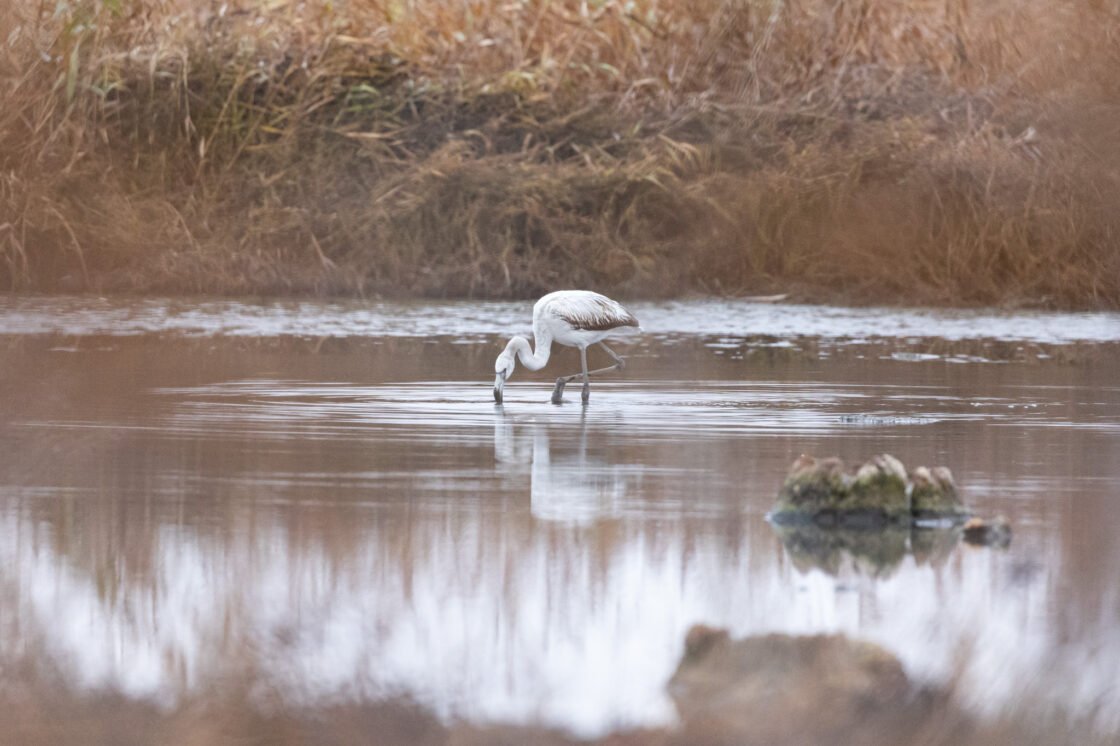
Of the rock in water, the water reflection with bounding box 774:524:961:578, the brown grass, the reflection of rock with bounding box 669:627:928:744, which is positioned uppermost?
the brown grass

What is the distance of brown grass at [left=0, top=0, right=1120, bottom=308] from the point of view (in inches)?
703

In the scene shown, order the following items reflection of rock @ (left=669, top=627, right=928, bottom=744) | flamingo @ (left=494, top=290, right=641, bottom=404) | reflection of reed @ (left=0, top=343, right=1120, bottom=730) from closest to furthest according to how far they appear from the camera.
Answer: reflection of rock @ (left=669, top=627, right=928, bottom=744)
reflection of reed @ (left=0, top=343, right=1120, bottom=730)
flamingo @ (left=494, top=290, right=641, bottom=404)

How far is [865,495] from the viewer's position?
6273mm

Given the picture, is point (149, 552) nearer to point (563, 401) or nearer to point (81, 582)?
point (81, 582)

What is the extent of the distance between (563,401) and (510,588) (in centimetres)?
558

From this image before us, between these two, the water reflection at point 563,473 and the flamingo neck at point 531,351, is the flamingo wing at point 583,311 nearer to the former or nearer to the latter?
the flamingo neck at point 531,351

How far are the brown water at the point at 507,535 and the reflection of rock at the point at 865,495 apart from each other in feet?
0.79

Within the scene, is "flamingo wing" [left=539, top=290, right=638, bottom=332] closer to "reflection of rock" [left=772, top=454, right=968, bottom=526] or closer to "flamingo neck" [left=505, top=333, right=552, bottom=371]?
"flamingo neck" [left=505, top=333, right=552, bottom=371]

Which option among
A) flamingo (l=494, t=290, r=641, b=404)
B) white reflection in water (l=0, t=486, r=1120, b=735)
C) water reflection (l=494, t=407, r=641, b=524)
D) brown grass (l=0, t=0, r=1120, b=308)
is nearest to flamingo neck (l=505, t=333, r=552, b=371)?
flamingo (l=494, t=290, r=641, b=404)

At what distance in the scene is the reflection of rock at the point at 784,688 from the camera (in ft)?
13.5

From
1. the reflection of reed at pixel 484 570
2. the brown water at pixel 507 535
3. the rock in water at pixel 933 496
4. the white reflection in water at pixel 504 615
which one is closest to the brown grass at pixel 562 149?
the brown water at pixel 507 535

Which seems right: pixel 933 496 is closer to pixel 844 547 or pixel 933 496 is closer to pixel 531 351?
pixel 844 547

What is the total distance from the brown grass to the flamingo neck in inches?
248

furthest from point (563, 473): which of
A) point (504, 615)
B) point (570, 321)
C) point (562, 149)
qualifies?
point (562, 149)
